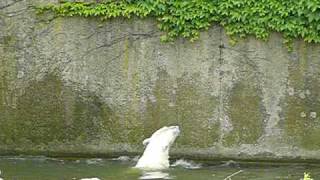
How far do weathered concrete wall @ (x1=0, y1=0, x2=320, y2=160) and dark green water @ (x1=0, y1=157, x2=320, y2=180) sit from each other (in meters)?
0.26

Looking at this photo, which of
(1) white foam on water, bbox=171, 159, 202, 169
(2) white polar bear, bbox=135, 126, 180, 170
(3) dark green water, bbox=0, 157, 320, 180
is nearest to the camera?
(3) dark green water, bbox=0, 157, 320, 180

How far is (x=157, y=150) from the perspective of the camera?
8.04 m

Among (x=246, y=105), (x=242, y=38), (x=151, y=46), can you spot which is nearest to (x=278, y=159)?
(x=246, y=105)

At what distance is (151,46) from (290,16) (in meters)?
1.96

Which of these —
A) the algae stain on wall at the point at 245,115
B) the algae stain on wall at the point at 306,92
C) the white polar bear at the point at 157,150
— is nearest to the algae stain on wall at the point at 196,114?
the algae stain on wall at the point at 245,115

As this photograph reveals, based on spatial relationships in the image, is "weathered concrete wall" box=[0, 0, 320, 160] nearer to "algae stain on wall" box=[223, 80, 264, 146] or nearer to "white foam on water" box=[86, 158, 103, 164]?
"algae stain on wall" box=[223, 80, 264, 146]

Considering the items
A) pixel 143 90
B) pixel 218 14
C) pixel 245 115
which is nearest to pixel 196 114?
pixel 245 115

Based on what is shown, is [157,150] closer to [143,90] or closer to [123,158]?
[123,158]

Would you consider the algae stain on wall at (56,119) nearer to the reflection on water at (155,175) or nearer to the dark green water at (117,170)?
the dark green water at (117,170)

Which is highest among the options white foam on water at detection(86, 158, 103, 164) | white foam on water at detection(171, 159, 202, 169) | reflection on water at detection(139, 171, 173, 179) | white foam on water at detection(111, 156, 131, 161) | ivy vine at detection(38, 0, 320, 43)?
ivy vine at detection(38, 0, 320, 43)

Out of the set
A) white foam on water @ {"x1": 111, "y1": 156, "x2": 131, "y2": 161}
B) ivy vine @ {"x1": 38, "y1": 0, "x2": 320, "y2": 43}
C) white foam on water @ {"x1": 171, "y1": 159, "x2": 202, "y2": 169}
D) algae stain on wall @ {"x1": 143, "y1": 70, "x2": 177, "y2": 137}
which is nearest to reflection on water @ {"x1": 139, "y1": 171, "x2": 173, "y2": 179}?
white foam on water @ {"x1": 171, "y1": 159, "x2": 202, "y2": 169}

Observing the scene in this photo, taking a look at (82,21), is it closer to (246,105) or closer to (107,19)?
(107,19)

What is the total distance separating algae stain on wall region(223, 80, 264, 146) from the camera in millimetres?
8641

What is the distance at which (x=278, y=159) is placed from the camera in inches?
337
